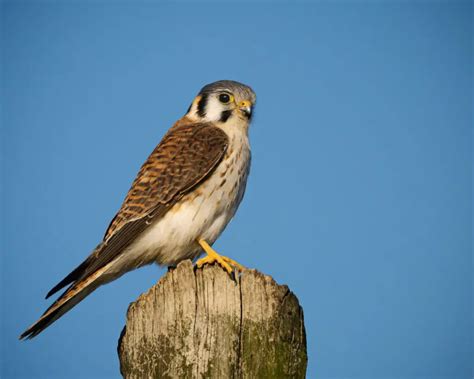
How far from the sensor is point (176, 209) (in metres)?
4.26

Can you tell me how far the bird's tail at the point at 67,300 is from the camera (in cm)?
345

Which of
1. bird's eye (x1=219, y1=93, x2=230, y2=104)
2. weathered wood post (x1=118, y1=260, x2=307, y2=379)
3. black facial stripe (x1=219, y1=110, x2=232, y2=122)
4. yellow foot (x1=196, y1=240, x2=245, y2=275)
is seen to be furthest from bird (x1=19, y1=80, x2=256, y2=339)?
weathered wood post (x1=118, y1=260, x2=307, y2=379)

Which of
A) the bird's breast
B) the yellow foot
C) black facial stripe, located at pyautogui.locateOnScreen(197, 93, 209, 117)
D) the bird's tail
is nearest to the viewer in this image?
the bird's tail

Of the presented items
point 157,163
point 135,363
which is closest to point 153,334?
point 135,363

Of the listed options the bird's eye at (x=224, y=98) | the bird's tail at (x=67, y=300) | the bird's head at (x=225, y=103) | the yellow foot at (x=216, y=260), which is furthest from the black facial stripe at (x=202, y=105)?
the bird's tail at (x=67, y=300)

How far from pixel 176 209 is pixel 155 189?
222mm

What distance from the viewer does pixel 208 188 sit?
14.0 feet

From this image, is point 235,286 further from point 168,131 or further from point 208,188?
point 168,131

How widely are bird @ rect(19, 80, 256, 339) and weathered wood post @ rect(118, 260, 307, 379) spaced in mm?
967

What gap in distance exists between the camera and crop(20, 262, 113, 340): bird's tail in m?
3.45

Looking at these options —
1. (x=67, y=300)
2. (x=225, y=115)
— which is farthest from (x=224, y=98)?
(x=67, y=300)

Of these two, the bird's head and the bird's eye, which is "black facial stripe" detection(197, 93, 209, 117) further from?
the bird's eye

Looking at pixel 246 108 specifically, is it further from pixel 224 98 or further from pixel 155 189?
pixel 155 189

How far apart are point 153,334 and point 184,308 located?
7.5 inches
